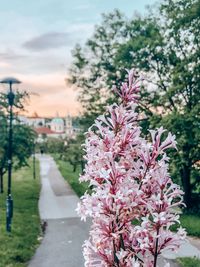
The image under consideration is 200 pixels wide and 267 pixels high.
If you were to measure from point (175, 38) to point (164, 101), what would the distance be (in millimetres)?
2857

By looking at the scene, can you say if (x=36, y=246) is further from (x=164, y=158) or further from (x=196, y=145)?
(x=164, y=158)

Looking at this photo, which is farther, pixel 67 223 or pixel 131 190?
pixel 67 223

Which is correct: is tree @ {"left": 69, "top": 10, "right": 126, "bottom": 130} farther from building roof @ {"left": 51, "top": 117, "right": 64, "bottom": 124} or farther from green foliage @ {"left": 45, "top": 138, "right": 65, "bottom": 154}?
building roof @ {"left": 51, "top": 117, "right": 64, "bottom": 124}

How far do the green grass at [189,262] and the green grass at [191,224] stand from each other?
2231 millimetres

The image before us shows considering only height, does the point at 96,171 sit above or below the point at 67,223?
above

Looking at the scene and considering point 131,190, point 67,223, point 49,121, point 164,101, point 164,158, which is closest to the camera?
point 131,190

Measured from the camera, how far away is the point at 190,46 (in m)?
21.5

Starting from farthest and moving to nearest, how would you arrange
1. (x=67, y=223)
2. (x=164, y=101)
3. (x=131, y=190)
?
(x=164, y=101), (x=67, y=223), (x=131, y=190)

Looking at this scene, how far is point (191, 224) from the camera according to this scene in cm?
1778

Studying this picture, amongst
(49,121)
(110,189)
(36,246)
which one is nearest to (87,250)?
(110,189)

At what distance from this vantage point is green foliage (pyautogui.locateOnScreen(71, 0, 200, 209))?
19641mm

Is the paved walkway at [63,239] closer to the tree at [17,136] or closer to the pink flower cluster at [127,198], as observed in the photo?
the tree at [17,136]

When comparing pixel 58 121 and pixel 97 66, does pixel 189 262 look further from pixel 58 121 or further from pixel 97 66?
pixel 58 121

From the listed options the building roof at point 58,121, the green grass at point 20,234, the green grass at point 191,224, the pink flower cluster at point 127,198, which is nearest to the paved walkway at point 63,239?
the green grass at point 20,234
